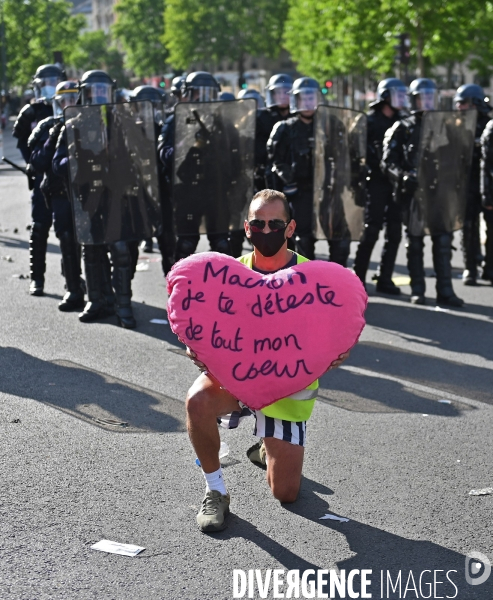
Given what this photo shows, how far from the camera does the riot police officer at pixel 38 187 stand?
10273 mm

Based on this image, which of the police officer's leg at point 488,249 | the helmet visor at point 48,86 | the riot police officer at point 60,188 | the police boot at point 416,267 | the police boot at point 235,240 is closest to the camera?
the riot police officer at point 60,188

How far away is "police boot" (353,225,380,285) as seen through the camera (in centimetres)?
1017

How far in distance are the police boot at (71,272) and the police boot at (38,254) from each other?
0.69 metres

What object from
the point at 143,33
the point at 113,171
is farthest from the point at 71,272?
the point at 143,33

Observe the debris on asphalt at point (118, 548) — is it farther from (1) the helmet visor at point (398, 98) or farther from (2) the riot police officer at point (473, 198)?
(2) the riot police officer at point (473, 198)

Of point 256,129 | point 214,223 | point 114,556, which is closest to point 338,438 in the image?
point 114,556

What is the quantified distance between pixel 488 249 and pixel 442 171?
1496 millimetres

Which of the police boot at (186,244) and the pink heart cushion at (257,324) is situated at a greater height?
the pink heart cushion at (257,324)

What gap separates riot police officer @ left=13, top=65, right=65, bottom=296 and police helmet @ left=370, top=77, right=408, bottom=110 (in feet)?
10.6

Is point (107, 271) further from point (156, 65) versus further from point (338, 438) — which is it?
point (156, 65)

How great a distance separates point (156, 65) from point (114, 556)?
102001 mm

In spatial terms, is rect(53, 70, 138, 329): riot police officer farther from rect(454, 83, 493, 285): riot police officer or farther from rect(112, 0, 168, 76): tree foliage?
rect(112, 0, 168, 76): tree foliage

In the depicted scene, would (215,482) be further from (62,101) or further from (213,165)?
(62,101)

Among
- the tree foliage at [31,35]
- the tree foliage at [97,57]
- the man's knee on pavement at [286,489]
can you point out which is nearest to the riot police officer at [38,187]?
the man's knee on pavement at [286,489]
